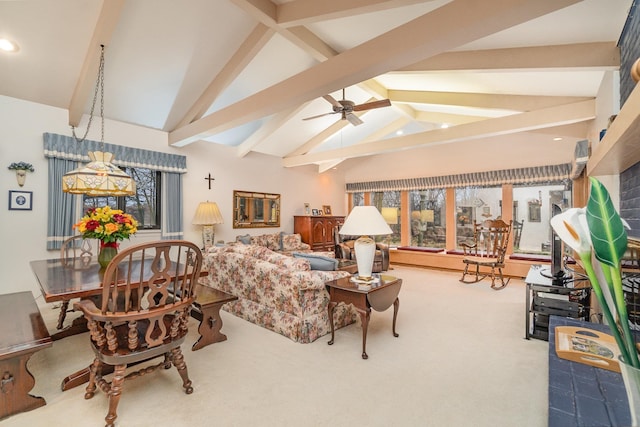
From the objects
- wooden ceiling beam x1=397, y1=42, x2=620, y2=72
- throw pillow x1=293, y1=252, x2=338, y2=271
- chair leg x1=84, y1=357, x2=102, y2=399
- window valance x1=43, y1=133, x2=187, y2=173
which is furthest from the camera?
window valance x1=43, y1=133, x2=187, y2=173

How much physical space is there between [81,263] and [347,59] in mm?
3380

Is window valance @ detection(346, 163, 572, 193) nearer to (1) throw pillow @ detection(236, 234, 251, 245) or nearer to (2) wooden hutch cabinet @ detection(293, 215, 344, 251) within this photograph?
(2) wooden hutch cabinet @ detection(293, 215, 344, 251)

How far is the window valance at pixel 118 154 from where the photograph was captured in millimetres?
4002

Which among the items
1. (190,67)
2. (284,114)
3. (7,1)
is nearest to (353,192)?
(284,114)

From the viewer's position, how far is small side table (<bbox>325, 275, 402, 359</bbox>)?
101 inches

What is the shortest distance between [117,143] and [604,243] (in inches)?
224

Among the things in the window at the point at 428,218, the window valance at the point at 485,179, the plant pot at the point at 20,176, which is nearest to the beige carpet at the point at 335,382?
the plant pot at the point at 20,176

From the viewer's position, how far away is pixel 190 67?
384cm

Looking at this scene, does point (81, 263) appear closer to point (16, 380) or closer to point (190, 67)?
point (16, 380)

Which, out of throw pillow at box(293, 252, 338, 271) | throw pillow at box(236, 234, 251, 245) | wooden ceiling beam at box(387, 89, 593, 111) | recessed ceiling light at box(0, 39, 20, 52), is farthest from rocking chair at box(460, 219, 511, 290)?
recessed ceiling light at box(0, 39, 20, 52)

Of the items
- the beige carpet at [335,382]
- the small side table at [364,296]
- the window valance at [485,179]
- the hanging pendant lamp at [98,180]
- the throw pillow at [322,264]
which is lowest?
the beige carpet at [335,382]

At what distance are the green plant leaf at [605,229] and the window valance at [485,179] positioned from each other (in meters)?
6.01

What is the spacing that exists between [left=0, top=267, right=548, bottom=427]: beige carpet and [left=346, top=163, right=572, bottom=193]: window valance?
3.78 metres

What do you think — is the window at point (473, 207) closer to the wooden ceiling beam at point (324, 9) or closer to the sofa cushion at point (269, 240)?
the sofa cushion at point (269, 240)
